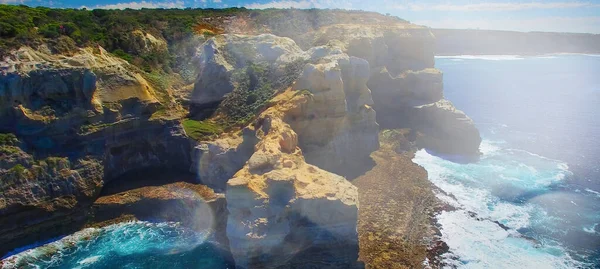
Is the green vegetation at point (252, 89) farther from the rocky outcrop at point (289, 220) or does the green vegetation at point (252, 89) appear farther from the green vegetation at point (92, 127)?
the rocky outcrop at point (289, 220)

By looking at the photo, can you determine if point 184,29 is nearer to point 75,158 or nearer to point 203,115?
point 203,115

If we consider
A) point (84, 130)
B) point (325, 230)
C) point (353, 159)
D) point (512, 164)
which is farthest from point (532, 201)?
point (84, 130)

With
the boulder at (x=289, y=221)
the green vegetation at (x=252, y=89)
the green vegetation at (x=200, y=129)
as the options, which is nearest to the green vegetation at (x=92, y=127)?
the green vegetation at (x=200, y=129)

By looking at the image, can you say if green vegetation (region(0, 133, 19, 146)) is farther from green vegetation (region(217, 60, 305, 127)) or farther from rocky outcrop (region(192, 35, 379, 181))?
green vegetation (region(217, 60, 305, 127))

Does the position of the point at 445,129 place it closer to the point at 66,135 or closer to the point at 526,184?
the point at 526,184

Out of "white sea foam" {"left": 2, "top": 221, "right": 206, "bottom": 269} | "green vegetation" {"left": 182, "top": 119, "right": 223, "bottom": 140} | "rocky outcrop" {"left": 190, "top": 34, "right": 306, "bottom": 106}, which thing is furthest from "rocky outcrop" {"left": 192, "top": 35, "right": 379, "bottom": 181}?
"white sea foam" {"left": 2, "top": 221, "right": 206, "bottom": 269}

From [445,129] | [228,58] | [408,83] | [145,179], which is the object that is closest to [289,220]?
[145,179]
